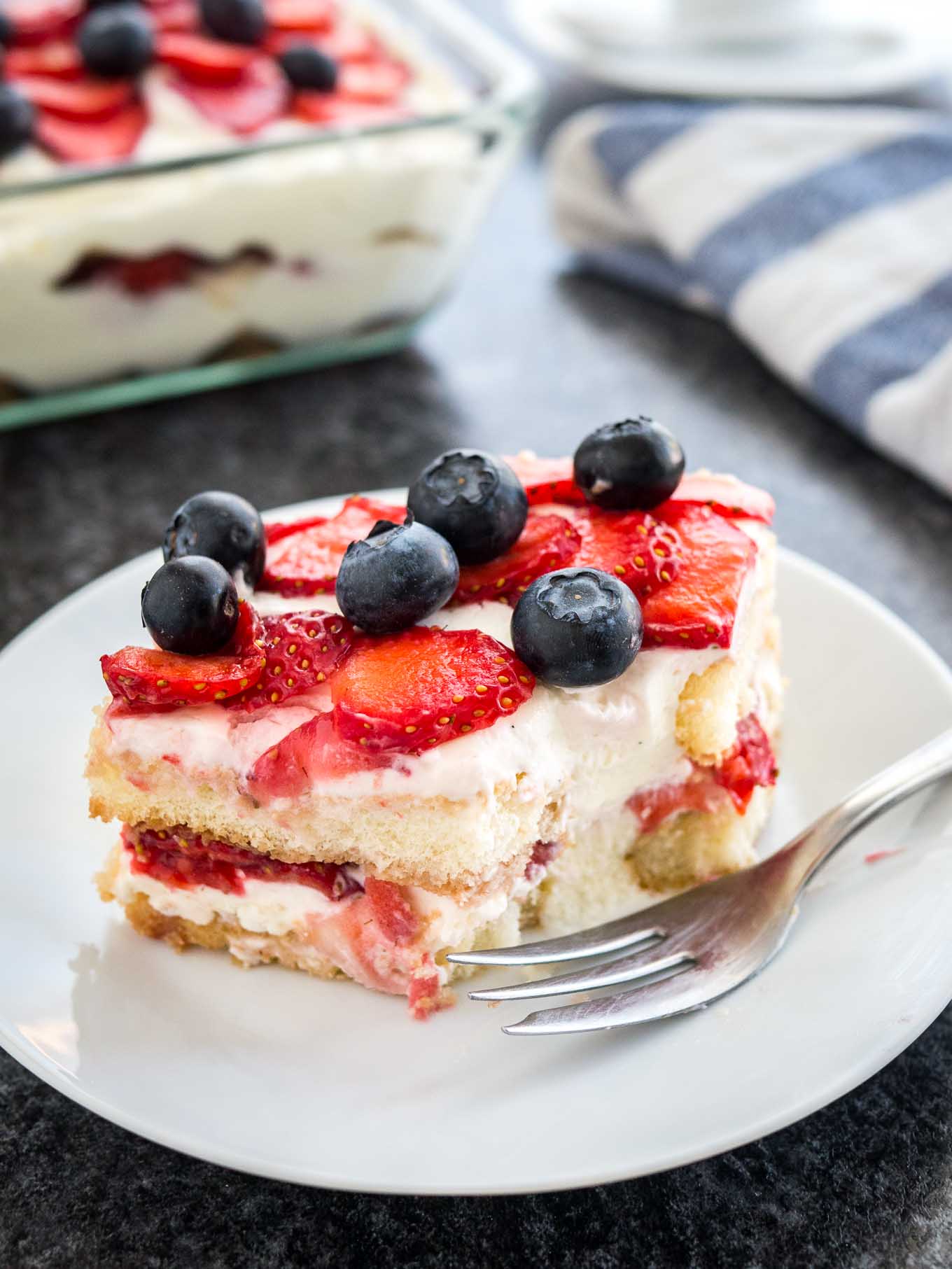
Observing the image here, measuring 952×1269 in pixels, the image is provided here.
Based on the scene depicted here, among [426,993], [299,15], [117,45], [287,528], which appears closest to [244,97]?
[117,45]

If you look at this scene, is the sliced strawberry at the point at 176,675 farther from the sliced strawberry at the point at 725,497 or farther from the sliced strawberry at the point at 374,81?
the sliced strawberry at the point at 374,81

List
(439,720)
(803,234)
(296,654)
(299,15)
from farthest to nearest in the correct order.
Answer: (299,15), (803,234), (296,654), (439,720)

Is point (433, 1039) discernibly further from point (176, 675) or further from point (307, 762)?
point (176, 675)

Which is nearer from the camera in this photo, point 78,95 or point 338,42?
point 78,95

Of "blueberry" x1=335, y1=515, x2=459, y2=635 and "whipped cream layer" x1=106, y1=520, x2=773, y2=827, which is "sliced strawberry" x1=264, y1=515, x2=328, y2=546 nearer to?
"whipped cream layer" x1=106, y1=520, x2=773, y2=827

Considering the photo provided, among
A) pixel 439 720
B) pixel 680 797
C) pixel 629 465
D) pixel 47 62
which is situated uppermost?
pixel 629 465

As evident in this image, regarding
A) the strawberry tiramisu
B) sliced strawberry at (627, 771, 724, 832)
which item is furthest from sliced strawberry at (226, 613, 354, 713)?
sliced strawberry at (627, 771, 724, 832)
